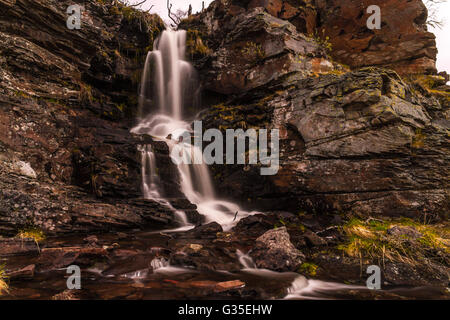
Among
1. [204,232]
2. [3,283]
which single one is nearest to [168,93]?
[204,232]

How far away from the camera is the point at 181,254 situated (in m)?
3.93

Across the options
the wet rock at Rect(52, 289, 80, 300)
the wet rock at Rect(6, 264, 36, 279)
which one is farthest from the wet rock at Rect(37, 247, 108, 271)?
the wet rock at Rect(52, 289, 80, 300)

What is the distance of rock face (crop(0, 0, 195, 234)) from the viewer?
223 inches

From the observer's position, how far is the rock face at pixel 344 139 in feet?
19.5

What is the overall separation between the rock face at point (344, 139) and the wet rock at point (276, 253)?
2.95m

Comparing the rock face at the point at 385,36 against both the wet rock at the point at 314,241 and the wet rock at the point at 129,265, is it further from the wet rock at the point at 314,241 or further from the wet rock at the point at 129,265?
the wet rock at the point at 129,265

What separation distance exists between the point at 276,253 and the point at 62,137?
7481 millimetres

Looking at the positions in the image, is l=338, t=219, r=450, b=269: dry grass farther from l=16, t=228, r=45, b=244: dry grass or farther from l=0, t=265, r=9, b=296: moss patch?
l=16, t=228, r=45, b=244: dry grass

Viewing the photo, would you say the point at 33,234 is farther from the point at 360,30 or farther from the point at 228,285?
the point at 360,30

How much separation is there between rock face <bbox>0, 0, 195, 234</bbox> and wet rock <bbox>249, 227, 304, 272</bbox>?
352 centimetres

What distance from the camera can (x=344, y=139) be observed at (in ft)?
21.5

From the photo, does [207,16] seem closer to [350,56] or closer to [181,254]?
[350,56]
